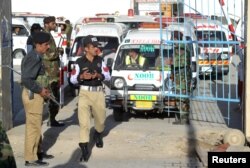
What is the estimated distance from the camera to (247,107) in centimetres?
805

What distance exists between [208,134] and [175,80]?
4.59ft

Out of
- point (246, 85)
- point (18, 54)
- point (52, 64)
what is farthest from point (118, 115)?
point (18, 54)

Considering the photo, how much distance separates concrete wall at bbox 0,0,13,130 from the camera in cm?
897

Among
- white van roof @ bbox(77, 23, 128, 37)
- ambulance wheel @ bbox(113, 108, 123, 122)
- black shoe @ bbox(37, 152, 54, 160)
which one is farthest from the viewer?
white van roof @ bbox(77, 23, 128, 37)

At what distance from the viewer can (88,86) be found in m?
7.82

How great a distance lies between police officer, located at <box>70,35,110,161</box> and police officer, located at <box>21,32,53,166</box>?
676 mm

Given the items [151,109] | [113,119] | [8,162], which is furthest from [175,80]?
[8,162]

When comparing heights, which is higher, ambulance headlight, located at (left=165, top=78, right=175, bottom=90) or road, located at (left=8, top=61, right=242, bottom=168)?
ambulance headlight, located at (left=165, top=78, right=175, bottom=90)

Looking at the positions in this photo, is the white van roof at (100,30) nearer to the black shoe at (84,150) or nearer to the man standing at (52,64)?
the man standing at (52,64)

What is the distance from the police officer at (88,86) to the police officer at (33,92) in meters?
0.68

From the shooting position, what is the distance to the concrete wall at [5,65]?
353 inches

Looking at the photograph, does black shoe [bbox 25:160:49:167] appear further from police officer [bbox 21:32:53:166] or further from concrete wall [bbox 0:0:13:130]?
concrete wall [bbox 0:0:13:130]

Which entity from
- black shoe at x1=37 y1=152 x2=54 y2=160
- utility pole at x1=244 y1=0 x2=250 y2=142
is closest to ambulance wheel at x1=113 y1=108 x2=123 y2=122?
black shoe at x1=37 y1=152 x2=54 y2=160

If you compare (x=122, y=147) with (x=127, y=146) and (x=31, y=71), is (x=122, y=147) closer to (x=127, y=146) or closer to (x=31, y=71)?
(x=127, y=146)
